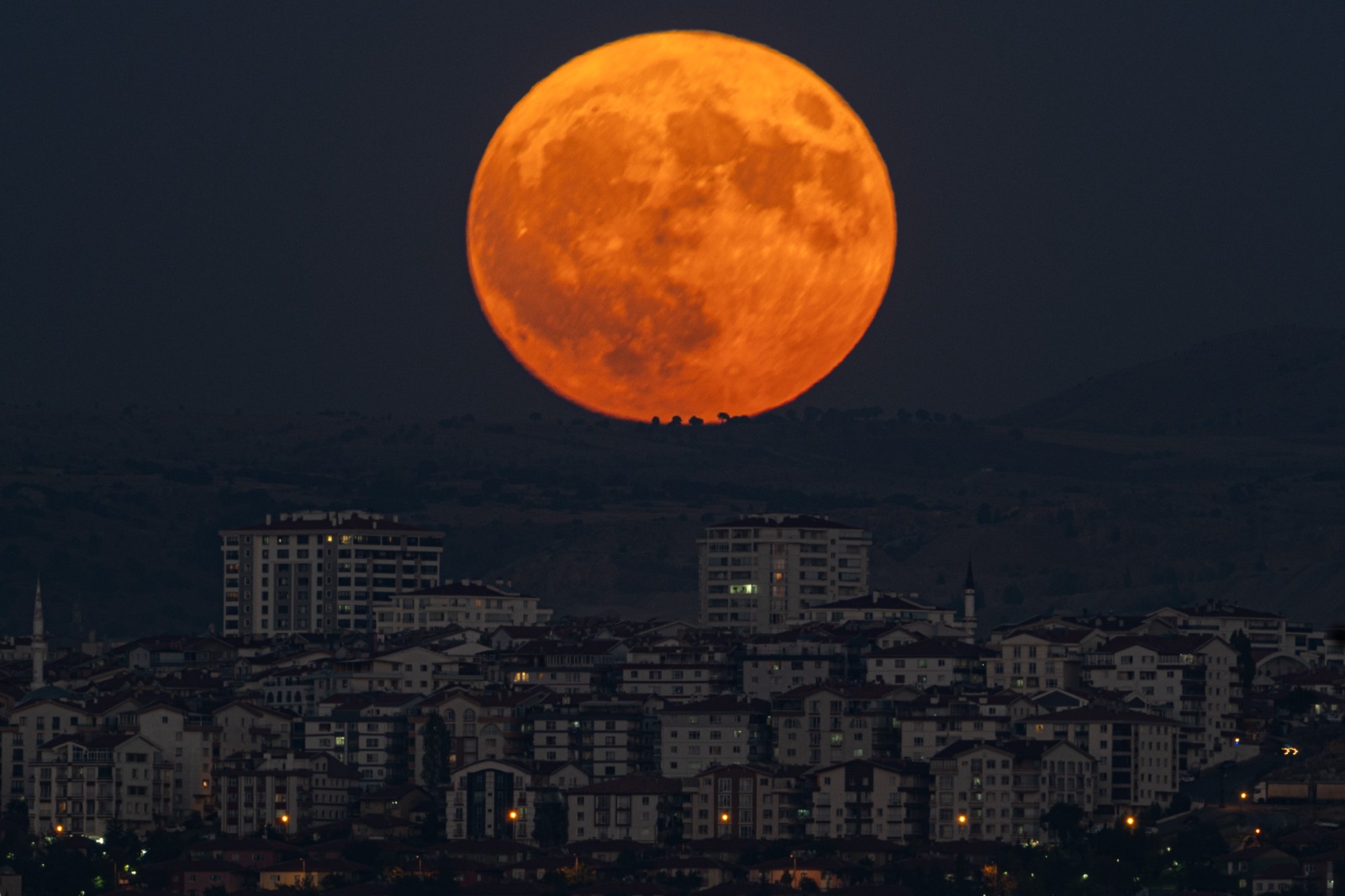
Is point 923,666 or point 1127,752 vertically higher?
point 923,666

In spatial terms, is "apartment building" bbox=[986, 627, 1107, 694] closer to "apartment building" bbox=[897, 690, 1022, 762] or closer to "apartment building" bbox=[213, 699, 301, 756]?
"apartment building" bbox=[897, 690, 1022, 762]

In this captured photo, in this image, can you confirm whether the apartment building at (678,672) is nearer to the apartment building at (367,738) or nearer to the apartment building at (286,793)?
the apartment building at (367,738)

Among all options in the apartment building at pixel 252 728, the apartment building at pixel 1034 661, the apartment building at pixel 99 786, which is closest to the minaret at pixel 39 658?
the apartment building at pixel 252 728

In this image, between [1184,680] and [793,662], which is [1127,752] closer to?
[1184,680]

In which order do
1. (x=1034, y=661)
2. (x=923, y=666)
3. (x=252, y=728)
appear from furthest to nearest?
(x=1034, y=661) < (x=923, y=666) < (x=252, y=728)

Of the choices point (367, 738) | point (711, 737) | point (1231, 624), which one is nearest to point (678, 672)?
point (711, 737)
